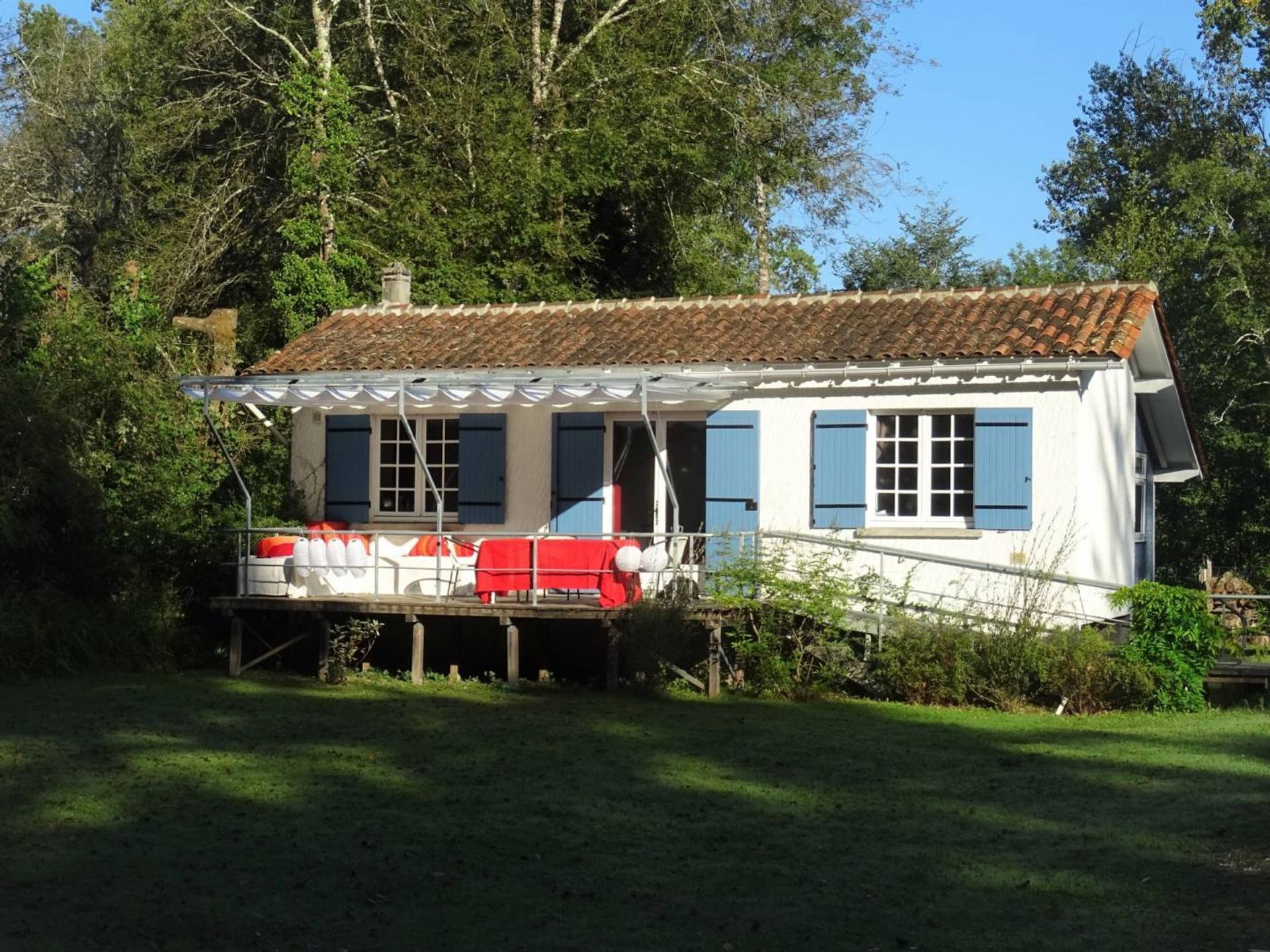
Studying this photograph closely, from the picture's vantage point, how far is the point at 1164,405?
2138 centimetres

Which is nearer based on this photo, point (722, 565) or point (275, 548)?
point (722, 565)

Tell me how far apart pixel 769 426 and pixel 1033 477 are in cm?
285

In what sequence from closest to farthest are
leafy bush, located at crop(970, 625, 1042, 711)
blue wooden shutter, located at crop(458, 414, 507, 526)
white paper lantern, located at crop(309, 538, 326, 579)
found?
leafy bush, located at crop(970, 625, 1042, 711), white paper lantern, located at crop(309, 538, 326, 579), blue wooden shutter, located at crop(458, 414, 507, 526)

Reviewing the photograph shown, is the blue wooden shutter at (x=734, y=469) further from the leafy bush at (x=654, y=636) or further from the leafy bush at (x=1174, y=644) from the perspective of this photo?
the leafy bush at (x=1174, y=644)

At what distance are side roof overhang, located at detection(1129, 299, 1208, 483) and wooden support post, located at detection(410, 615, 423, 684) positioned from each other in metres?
8.30

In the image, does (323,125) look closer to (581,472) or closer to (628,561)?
(581,472)

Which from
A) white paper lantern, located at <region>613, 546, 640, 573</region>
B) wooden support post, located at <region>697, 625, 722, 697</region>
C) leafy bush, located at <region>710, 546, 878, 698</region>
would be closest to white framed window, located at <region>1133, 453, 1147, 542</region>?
leafy bush, located at <region>710, 546, 878, 698</region>

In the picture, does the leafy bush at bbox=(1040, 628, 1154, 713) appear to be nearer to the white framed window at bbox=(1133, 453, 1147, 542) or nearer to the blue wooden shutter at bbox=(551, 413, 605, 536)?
the white framed window at bbox=(1133, 453, 1147, 542)

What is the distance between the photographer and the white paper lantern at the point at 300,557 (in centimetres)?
1683

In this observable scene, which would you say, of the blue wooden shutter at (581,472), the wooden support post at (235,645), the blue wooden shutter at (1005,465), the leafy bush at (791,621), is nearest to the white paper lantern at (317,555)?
the wooden support post at (235,645)

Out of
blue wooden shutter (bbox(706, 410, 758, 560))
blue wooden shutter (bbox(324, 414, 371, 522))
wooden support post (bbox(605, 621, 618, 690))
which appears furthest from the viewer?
blue wooden shutter (bbox(324, 414, 371, 522))

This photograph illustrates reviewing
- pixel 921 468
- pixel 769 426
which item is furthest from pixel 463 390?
pixel 921 468

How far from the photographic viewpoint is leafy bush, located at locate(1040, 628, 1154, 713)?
14938 millimetres

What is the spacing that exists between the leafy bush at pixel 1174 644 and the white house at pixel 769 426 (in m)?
0.54
